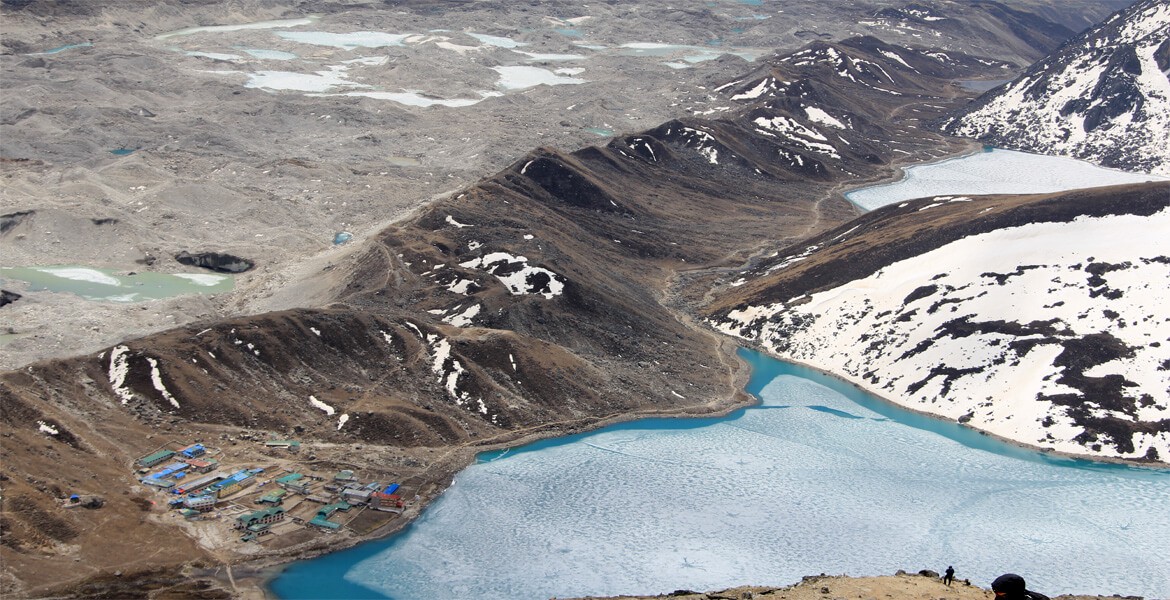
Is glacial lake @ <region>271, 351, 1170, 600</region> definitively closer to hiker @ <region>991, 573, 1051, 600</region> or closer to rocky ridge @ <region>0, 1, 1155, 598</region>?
rocky ridge @ <region>0, 1, 1155, 598</region>

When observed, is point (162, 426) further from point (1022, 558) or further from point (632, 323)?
point (1022, 558)

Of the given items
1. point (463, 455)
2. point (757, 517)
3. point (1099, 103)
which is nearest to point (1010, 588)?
point (757, 517)

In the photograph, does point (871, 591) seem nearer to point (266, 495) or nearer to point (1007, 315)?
point (266, 495)

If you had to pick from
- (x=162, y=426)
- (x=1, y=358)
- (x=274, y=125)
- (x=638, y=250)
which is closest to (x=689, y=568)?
(x=162, y=426)

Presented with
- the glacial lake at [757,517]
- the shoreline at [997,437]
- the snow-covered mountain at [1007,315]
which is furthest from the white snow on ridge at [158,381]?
the snow-covered mountain at [1007,315]

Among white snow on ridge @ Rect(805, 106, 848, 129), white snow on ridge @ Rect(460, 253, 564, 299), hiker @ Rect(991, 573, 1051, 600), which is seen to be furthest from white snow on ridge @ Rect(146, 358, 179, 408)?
white snow on ridge @ Rect(805, 106, 848, 129)

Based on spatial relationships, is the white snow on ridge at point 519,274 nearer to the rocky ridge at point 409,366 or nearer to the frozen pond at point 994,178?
the rocky ridge at point 409,366
